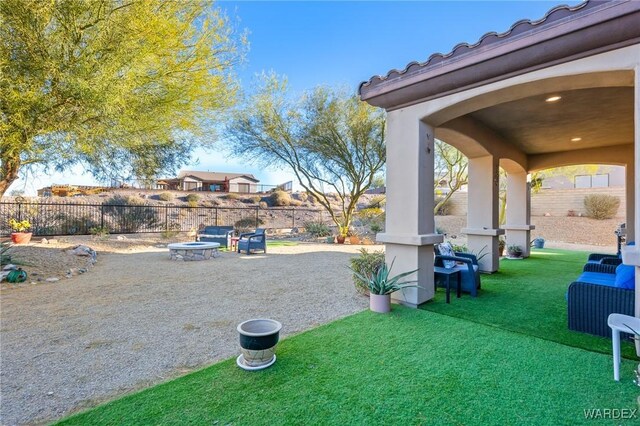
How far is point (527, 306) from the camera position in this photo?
14.9ft

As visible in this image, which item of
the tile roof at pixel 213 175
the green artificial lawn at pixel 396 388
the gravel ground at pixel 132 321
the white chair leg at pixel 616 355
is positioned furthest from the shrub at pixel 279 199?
the white chair leg at pixel 616 355

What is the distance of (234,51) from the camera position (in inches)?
259

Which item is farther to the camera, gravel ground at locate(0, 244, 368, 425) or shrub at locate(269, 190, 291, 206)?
shrub at locate(269, 190, 291, 206)

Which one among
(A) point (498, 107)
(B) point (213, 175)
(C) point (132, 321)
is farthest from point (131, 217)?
(B) point (213, 175)

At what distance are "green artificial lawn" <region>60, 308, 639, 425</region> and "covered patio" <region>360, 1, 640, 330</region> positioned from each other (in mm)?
1143

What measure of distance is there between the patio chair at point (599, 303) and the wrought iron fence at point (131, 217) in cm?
1536

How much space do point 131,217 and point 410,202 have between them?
15669 millimetres

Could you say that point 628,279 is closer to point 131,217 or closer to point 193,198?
point 131,217

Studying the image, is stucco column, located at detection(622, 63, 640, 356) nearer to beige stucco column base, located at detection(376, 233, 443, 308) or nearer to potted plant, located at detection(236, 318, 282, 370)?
beige stucco column base, located at detection(376, 233, 443, 308)

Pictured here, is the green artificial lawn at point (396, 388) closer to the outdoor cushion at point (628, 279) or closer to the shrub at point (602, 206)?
the outdoor cushion at point (628, 279)

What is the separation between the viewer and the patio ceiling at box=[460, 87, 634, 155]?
189 inches

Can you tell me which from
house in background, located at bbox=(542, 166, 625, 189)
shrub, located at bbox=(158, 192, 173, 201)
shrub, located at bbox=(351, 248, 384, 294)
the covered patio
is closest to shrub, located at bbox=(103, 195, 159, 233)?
shrub, located at bbox=(158, 192, 173, 201)

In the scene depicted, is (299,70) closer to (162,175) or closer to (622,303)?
(162,175)

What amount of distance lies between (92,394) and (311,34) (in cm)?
909
